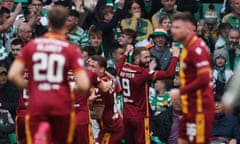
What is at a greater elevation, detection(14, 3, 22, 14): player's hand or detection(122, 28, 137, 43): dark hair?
detection(14, 3, 22, 14): player's hand

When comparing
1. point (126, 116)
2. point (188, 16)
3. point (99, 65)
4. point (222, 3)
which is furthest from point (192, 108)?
point (222, 3)

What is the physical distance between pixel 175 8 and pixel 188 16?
719 centimetres

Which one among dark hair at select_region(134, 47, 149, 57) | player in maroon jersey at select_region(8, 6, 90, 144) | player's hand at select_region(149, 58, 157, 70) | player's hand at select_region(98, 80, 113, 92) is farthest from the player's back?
player in maroon jersey at select_region(8, 6, 90, 144)

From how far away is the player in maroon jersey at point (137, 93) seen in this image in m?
16.2

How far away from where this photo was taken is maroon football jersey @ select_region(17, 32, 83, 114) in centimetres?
1168

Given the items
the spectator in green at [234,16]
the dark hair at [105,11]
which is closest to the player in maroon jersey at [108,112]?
the dark hair at [105,11]

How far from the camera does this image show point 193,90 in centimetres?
1223

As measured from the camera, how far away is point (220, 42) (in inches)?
750

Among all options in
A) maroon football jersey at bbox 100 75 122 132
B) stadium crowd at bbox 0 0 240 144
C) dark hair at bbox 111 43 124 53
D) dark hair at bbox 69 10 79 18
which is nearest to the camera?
stadium crowd at bbox 0 0 240 144

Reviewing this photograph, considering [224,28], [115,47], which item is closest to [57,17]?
[115,47]

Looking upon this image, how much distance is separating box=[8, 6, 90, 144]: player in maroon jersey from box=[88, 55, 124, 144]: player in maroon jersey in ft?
10.0

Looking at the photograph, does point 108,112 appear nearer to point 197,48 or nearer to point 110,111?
point 110,111

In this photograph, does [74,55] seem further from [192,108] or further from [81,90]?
[192,108]

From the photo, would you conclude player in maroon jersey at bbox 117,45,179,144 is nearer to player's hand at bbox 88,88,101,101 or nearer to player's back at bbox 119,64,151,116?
player's back at bbox 119,64,151,116
